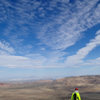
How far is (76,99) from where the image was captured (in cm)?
887
